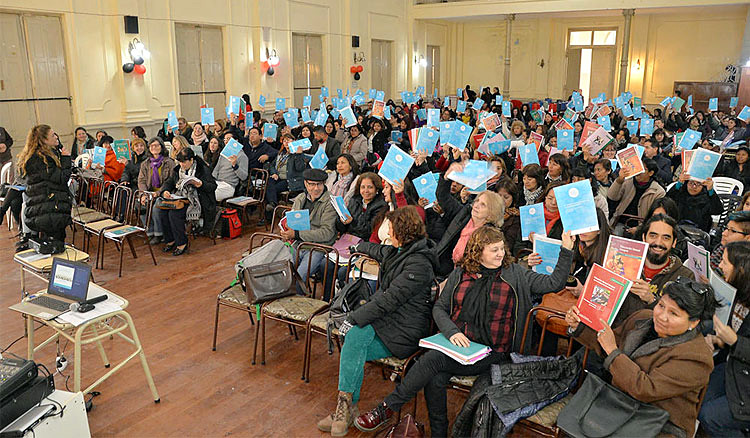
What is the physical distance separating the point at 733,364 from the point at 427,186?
8.85ft

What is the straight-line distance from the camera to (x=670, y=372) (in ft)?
8.48

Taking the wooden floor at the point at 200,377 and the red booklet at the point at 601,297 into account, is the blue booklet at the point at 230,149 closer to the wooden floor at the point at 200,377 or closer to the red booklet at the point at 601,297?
the wooden floor at the point at 200,377

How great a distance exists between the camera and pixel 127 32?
10.9m

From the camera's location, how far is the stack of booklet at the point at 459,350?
10.1 ft

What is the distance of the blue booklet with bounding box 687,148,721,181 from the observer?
5.26 m

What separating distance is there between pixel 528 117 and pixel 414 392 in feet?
42.1

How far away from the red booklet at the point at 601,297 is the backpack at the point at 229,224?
211 inches

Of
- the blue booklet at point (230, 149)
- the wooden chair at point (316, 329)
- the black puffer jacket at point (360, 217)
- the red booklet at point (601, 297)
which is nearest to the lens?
the red booklet at point (601, 297)

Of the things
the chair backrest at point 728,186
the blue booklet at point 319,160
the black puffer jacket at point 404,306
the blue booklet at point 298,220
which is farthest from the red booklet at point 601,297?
the chair backrest at point 728,186

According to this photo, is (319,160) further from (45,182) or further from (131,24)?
(131,24)

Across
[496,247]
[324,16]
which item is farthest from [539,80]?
[496,247]

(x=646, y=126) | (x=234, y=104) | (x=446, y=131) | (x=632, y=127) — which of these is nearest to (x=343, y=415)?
(x=446, y=131)

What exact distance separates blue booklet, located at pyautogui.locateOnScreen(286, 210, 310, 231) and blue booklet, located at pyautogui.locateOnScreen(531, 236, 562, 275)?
1997 mm

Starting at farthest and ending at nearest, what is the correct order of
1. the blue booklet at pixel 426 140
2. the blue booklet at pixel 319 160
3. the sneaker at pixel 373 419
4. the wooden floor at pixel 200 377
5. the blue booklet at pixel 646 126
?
the blue booklet at pixel 646 126 → the blue booklet at pixel 319 160 → the blue booklet at pixel 426 140 → the wooden floor at pixel 200 377 → the sneaker at pixel 373 419
